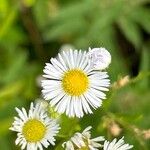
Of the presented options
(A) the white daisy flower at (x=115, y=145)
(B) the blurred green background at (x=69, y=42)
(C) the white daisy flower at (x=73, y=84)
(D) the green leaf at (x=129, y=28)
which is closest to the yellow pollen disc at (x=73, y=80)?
(C) the white daisy flower at (x=73, y=84)

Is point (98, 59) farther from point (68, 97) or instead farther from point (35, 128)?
point (35, 128)

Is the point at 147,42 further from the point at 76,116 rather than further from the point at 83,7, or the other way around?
the point at 76,116

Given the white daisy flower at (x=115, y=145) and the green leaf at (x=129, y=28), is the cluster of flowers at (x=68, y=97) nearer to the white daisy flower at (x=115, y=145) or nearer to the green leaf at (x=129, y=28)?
the white daisy flower at (x=115, y=145)

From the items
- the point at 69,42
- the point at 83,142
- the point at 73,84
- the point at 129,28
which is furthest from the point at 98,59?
the point at 69,42

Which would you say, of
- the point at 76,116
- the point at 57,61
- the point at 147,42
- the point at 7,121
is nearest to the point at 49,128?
the point at 76,116

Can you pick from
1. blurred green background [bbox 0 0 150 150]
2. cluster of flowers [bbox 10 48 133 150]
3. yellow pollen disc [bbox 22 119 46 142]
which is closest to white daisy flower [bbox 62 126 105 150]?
cluster of flowers [bbox 10 48 133 150]

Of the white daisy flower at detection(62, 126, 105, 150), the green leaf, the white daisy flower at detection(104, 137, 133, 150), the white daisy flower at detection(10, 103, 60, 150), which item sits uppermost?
the green leaf

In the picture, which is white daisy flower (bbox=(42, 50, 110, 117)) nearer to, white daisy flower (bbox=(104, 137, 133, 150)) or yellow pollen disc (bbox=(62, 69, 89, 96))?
yellow pollen disc (bbox=(62, 69, 89, 96))

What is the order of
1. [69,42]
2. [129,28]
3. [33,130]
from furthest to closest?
[69,42]
[129,28]
[33,130]
